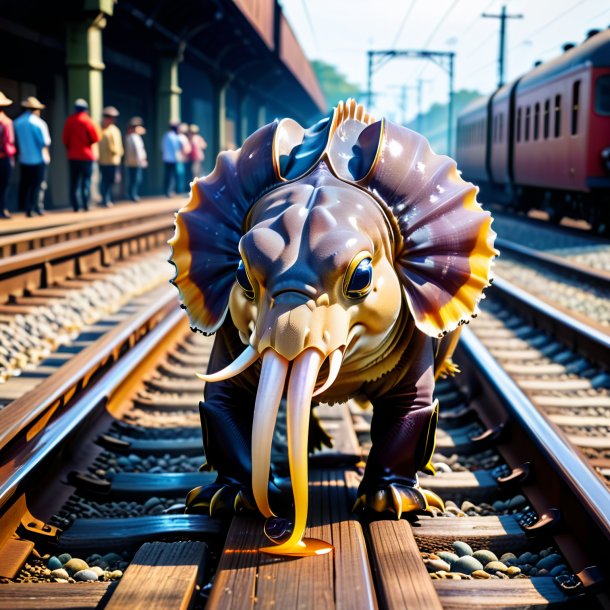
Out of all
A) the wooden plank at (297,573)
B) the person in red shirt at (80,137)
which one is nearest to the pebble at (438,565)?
the wooden plank at (297,573)

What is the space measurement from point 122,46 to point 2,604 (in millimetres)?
21791

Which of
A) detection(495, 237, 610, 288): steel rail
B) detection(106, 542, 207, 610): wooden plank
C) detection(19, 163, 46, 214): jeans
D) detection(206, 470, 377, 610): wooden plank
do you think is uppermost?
detection(19, 163, 46, 214): jeans

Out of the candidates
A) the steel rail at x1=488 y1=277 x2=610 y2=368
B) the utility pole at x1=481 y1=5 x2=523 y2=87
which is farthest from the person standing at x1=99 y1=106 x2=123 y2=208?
the utility pole at x1=481 y1=5 x2=523 y2=87

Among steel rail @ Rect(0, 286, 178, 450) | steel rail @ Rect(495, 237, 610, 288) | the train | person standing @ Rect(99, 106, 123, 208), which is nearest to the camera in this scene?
steel rail @ Rect(0, 286, 178, 450)

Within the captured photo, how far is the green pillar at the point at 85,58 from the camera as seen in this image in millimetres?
16234

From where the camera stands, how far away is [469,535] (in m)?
3.06

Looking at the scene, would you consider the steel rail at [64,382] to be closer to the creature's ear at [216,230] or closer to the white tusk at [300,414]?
the creature's ear at [216,230]

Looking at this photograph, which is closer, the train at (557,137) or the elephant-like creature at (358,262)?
the elephant-like creature at (358,262)

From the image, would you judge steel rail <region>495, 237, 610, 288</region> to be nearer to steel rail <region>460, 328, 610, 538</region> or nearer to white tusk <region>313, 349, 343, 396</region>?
steel rail <region>460, 328, 610, 538</region>

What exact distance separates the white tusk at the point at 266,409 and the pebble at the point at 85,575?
1.96 ft

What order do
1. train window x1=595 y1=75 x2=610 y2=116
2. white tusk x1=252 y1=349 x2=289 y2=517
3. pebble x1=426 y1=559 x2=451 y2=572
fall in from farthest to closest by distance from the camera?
train window x1=595 y1=75 x2=610 y2=116 < pebble x1=426 y1=559 x2=451 y2=572 < white tusk x1=252 y1=349 x2=289 y2=517

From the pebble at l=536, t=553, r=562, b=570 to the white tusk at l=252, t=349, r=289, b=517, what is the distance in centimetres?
92

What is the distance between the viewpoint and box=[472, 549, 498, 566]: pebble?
296 centimetres

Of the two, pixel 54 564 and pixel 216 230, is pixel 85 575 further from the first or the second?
pixel 216 230
